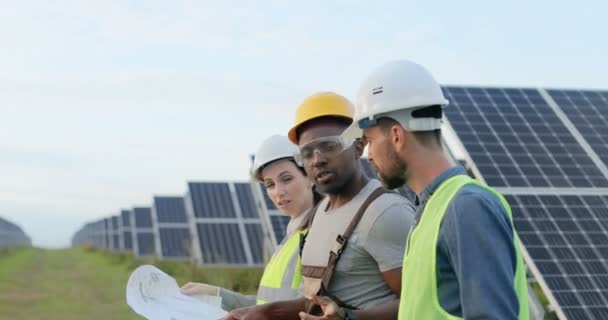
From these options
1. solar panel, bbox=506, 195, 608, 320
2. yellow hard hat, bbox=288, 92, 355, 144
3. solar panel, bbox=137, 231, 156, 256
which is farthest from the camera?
solar panel, bbox=137, 231, 156, 256

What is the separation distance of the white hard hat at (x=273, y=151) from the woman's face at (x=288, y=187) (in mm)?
31

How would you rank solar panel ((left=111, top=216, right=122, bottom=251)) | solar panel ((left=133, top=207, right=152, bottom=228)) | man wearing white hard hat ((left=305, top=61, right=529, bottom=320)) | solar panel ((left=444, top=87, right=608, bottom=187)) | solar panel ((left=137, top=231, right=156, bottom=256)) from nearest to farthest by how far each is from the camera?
man wearing white hard hat ((left=305, top=61, right=529, bottom=320)), solar panel ((left=444, top=87, right=608, bottom=187)), solar panel ((left=137, top=231, right=156, bottom=256)), solar panel ((left=133, top=207, right=152, bottom=228)), solar panel ((left=111, top=216, right=122, bottom=251))

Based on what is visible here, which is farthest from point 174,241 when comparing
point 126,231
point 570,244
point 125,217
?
point 125,217

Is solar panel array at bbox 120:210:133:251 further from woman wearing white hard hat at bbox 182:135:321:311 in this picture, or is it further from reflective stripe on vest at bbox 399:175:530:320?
reflective stripe on vest at bbox 399:175:530:320

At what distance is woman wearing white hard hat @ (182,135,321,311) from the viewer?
367 centimetres

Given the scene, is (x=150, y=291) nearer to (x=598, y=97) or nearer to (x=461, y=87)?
(x=461, y=87)

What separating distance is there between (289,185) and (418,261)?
196cm

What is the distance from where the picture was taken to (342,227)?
3.07 meters

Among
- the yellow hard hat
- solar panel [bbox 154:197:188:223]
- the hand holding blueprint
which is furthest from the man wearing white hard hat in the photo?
solar panel [bbox 154:197:188:223]

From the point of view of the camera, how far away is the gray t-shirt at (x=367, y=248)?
290 centimetres

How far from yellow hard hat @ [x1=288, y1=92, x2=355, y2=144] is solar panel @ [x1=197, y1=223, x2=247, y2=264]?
13399 mm

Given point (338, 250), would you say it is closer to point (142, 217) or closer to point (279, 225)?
point (279, 225)

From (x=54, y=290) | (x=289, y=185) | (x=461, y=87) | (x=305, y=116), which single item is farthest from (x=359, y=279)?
(x=54, y=290)

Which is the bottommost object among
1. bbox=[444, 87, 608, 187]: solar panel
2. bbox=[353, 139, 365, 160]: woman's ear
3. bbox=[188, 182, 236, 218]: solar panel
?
bbox=[353, 139, 365, 160]: woman's ear
